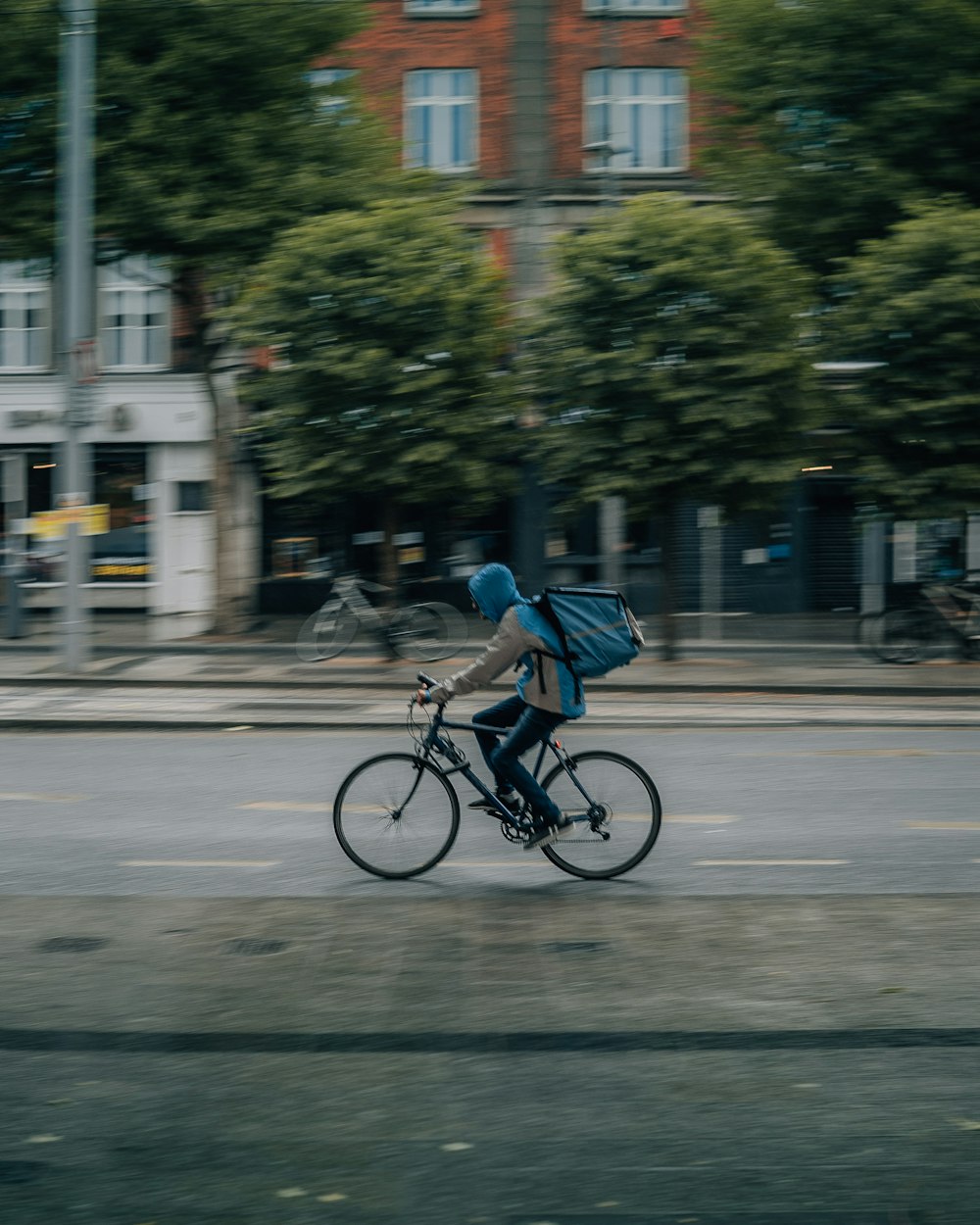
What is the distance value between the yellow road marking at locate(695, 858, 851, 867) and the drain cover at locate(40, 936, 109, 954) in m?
3.05

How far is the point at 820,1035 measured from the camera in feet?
16.8

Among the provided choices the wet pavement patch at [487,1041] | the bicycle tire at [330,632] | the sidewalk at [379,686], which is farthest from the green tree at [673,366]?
the wet pavement patch at [487,1041]

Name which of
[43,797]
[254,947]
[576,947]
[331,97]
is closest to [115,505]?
[331,97]

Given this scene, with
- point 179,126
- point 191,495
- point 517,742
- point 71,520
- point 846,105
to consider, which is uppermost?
point 846,105

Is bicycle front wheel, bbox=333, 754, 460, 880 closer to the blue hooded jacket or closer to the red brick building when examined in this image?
the blue hooded jacket

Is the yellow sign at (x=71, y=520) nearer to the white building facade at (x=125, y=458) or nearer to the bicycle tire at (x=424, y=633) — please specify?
the bicycle tire at (x=424, y=633)

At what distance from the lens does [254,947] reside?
621 centimetres

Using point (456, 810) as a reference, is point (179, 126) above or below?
above

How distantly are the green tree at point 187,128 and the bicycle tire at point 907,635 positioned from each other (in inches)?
388

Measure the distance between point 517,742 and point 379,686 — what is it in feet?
34.4

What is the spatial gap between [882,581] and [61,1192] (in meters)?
25.2

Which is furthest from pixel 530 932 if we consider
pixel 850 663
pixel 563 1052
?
pixel 850 663

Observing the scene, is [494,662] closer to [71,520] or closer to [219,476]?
[71,520]

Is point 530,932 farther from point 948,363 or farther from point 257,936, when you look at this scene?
point 948,363
